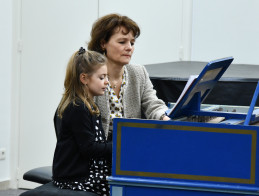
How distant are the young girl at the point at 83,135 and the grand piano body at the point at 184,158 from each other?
1.66 ft

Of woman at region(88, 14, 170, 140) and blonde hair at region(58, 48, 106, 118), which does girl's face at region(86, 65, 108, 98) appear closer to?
blonde hair at region(58, 48, 106, 118)

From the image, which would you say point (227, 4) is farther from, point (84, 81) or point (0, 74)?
point (84, 81)

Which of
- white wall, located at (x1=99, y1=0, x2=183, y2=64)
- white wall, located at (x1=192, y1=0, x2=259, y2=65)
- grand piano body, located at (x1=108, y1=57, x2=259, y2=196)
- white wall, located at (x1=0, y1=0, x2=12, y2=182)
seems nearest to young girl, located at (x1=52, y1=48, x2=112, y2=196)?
grand piano body, located at (x1=108, y1=57, x2=259, y2=196)

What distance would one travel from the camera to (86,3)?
4.86 metres

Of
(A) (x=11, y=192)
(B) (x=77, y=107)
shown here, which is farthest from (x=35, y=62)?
(B) (x=77, y=107)

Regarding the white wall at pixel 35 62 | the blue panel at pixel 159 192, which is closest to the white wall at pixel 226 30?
the white wall at pixel 35 62

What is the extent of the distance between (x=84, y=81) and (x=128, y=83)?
12.5 inches

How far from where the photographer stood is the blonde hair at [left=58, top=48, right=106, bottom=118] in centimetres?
252

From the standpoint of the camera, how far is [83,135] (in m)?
2.44

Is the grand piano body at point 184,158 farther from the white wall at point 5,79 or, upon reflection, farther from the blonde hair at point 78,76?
the white wall at point 5,79

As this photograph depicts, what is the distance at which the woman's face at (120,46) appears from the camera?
273 cm

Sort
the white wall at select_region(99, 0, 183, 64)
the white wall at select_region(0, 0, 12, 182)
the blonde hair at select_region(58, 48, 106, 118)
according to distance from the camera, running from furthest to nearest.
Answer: the white wall at select_region(99, 0, 183, 64) → the white wall at select_region(0, 0, 12, 182) → the blonde hair at select_region(58, 48, 106, 118)

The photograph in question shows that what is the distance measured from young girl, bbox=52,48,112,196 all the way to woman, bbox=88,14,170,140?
0.17 metres

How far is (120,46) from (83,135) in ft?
1.63
